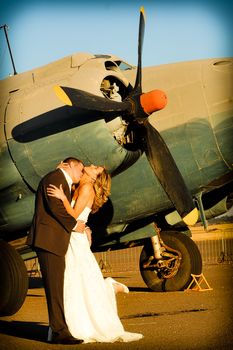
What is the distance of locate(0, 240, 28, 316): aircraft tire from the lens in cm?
1124

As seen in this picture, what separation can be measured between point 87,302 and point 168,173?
4649mm

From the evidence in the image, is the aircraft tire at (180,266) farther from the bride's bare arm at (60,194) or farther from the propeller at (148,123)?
the bride's bare arm at (60,194)

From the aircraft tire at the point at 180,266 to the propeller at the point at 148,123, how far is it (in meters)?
2.67

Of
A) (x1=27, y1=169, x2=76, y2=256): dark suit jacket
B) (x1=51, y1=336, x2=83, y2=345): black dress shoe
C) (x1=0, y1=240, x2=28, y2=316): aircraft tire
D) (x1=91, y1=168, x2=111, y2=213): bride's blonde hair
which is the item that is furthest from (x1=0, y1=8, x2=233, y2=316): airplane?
(x1=51, y1=336, x2=83, y2=345): black dress shoe

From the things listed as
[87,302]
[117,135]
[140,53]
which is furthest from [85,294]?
[140,53]

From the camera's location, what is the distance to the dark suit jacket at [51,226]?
7.62 m

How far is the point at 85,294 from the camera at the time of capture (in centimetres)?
761

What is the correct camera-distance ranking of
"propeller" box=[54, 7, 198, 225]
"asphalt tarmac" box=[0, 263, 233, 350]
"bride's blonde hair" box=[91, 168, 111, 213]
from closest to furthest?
"asphalt tarmac" box=[0, 263, 233, 350], "bride's blonde hair" box=[91, 168, 111, 213], "propeller" box=[54, 7, 198, 225]

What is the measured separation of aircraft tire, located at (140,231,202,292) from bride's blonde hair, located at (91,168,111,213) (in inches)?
232

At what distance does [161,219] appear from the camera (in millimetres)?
14133

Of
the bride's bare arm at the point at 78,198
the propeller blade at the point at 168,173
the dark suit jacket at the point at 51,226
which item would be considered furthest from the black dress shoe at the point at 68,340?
the propeller blade at the point at 168,173

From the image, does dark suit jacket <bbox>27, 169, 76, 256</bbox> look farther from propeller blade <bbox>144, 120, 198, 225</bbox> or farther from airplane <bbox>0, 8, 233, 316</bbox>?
propeller blade <bbox>144, 120, 198, 225</bbox>

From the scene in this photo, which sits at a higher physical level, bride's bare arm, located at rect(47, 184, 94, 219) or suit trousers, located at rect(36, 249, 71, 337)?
bride's bare arm, located at rect(47, 184, 94, 219)

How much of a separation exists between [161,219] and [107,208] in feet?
5.83
